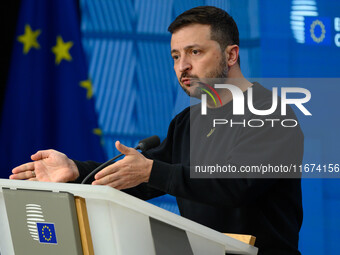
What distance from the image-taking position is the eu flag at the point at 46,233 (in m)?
1.37

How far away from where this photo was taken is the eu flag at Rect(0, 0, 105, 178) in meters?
3.38

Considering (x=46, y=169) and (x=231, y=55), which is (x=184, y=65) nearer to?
(x=231, y=55)

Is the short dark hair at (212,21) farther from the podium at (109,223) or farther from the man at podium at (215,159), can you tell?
the podium at (109,223)

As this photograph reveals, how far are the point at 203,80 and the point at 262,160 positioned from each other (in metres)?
0.54

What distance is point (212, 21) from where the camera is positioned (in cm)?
217

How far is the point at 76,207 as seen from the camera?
1.33 m

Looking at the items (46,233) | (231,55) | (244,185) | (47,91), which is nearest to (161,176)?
(244,185)

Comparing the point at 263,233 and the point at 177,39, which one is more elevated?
the point at 177,39

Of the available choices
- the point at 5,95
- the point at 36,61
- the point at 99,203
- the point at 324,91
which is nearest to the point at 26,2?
the point at 36,61

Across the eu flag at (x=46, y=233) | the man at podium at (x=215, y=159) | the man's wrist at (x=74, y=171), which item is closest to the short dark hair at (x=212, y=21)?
the man at podium at (x=215, y=159)

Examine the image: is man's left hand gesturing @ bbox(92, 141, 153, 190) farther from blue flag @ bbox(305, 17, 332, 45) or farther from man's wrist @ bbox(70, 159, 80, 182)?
blue flag @ bbox(305, 17, 332, 45)

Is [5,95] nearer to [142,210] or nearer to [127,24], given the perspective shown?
[127,24]

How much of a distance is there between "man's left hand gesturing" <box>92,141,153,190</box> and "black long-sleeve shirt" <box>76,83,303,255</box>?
33 millimetres

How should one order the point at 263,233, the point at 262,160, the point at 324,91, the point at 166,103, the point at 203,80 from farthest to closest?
the point at 166,103
the point at 324,91
the point at 203,80
the point at 263,233
the point at 262,160
